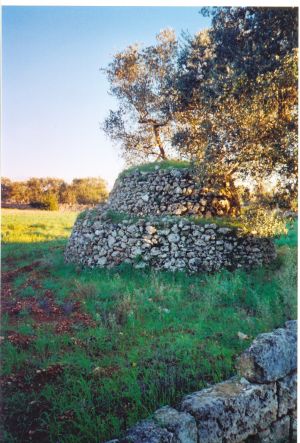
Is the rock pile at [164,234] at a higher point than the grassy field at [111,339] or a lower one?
higher

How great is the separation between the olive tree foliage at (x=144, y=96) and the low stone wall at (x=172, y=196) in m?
1.20

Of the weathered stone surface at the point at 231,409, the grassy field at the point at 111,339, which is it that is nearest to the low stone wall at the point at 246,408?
the weathered stone surface at the point at 231,409

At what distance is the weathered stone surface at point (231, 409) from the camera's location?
3240 mm

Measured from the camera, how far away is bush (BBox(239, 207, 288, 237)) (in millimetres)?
8664

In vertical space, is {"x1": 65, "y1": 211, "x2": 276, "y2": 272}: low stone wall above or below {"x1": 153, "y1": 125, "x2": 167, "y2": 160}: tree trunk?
below

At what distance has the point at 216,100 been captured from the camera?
739cm

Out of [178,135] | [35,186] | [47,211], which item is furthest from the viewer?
[178,135]

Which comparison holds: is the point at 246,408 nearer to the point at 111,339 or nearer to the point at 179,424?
the point at 179,424

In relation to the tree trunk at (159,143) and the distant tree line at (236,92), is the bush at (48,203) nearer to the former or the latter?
the distant tree line at (236,92)

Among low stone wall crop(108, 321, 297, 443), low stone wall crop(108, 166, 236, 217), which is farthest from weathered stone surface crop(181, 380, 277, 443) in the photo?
low stone wall crop(108, 166, 236, 217)

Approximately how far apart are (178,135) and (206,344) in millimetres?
6010

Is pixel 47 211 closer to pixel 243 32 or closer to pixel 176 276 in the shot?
pixel 176 276

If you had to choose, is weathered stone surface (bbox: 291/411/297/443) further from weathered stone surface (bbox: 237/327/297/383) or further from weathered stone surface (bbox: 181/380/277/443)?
Answer: weathered stone surface (bbox: 237/327/297/383)

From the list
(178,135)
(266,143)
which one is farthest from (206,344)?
(178,135)
